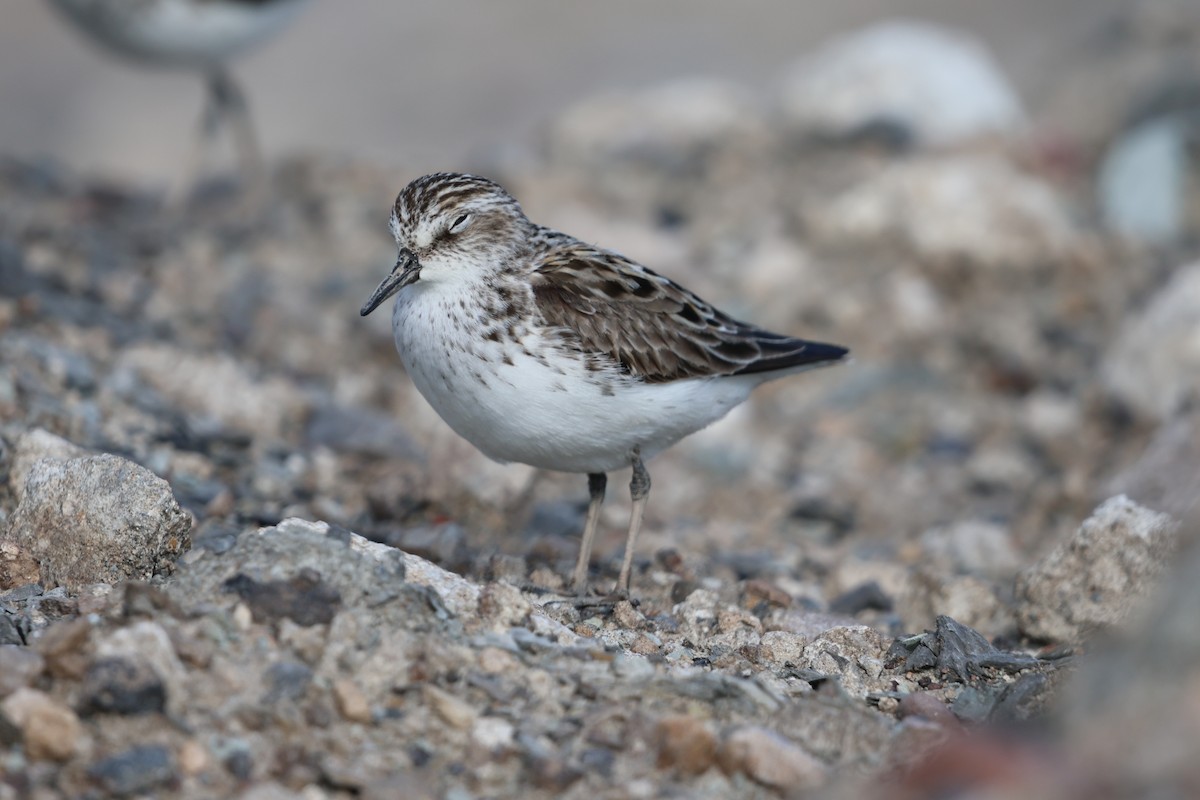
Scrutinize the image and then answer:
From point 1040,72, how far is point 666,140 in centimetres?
588

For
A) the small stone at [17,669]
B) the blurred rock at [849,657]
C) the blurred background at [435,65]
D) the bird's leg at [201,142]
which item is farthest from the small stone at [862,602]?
the blurred background at [435,65]

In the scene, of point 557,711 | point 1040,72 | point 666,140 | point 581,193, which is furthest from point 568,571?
point 1040,72

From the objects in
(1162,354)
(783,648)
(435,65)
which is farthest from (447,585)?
(435,65)

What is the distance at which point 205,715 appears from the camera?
4445mm

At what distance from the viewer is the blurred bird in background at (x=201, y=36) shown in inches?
473

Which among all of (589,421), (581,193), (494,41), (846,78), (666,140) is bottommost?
(589,421)

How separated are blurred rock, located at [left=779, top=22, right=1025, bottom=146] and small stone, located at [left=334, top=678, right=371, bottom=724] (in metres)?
10.7

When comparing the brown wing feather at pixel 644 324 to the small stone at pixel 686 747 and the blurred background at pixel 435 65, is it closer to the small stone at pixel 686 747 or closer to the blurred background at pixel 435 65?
the small stone at pixel 686 747

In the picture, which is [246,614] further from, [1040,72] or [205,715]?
[1040,72]

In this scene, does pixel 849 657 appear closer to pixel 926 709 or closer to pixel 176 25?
pixel 926 709

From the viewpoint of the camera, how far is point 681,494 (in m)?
9.44

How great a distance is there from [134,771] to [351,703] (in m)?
0.70

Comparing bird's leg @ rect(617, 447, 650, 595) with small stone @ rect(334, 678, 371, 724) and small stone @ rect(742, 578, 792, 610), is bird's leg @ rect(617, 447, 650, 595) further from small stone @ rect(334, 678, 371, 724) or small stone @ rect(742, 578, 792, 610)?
small stone @ rect(334, 678, 371, 724)

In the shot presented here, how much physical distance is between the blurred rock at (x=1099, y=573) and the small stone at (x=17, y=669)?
4.27m
